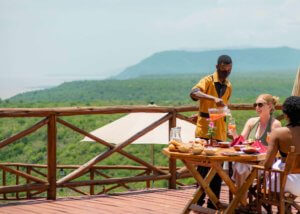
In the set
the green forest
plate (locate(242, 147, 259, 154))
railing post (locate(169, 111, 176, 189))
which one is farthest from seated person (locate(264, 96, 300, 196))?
the green forest

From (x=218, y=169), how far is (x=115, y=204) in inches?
65.9

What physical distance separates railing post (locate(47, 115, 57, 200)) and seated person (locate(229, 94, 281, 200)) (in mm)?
2061

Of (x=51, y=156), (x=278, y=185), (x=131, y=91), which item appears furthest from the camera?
(x=131, y=91)

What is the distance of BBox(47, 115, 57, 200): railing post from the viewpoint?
7277mm

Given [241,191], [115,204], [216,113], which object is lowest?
[115,204]

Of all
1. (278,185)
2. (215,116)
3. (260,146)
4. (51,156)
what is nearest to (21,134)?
(51,156)

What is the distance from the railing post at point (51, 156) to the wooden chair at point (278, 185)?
2548 millimetres

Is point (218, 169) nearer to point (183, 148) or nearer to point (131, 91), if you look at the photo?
point (183, 148)

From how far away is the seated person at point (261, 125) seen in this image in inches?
234

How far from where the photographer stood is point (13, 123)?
57.8 m

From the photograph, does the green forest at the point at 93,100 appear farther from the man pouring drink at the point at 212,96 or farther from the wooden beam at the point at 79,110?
the man pouring drink at the point at 212,96

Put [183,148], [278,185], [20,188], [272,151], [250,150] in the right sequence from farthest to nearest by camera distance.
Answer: [20,188] < [183,148] < [250,150] < [278,185] < [272,151]

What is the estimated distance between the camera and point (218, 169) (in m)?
5.70

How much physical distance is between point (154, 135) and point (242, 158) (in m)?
5.16
